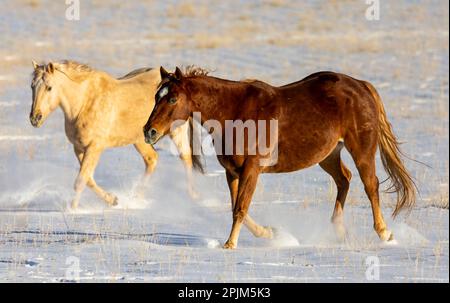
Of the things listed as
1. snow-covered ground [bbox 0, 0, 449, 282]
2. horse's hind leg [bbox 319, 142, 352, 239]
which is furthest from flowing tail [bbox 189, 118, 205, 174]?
horse's hind leg [bbox 319, 142, 352, 239]

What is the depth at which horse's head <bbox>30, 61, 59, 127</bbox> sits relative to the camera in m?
11.2

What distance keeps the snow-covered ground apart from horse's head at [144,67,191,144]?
989 millimetres

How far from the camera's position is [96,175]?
45.0 feet

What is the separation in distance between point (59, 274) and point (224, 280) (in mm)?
1203

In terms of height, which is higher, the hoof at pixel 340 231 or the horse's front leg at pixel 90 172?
the horse's front leg at pixel 90 172

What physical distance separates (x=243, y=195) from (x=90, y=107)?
3889mm

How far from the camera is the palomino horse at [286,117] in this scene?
845cm

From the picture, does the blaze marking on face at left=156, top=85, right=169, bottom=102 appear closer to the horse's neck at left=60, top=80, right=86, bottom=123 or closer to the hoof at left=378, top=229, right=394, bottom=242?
the hoof at left=378, top=229, right=394, bottom=242

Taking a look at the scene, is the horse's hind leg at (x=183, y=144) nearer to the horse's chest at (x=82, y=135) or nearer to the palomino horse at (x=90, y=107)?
the palomino horse at (x=90, y=107)

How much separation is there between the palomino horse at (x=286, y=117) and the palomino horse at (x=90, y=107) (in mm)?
2943

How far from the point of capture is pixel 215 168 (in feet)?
47.1

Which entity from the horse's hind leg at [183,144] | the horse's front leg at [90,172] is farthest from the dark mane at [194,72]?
the horse's hind leg at [183,144]

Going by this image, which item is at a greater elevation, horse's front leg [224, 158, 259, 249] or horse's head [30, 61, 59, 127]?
horse's head [30, 61, 59, 127]
